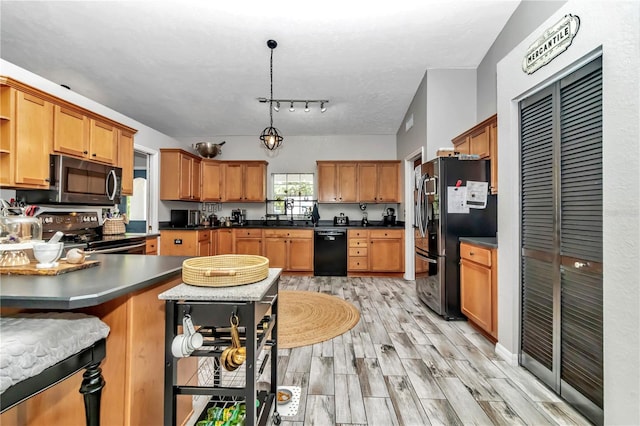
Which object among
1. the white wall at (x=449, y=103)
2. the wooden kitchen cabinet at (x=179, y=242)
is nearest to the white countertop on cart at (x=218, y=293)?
the white wall at (x=449, y=103)

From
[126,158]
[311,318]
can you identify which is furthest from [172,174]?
[311,318]

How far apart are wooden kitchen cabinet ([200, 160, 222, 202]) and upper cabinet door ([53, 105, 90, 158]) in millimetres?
2479

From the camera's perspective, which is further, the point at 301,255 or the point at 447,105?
the point at 301,255

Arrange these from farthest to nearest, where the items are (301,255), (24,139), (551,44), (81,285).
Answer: (301,255)
(24,139)
(551,44)
(81,285)

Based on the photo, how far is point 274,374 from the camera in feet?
5.29

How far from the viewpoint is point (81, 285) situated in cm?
102

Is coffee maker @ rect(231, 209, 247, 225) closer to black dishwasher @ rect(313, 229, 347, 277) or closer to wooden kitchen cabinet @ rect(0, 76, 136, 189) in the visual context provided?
black dishwasher @ rect(313, 229, 347, 277)

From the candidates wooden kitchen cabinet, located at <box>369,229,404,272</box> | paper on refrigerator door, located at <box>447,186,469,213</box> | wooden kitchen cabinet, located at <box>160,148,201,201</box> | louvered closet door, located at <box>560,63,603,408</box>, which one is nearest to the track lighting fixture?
wooden kitchen cabinet, located at <box>160,148,201,201</box>

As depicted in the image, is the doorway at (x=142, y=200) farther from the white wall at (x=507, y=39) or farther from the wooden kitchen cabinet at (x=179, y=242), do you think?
the white wall at (x=507, y=39)

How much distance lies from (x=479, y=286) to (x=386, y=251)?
245 centimetres

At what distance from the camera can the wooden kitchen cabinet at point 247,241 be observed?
5.39 meters

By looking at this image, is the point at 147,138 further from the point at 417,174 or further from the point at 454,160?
the point at 454,160

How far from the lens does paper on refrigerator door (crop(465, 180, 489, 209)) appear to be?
3.07m

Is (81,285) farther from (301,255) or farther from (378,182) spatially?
(378,182)
